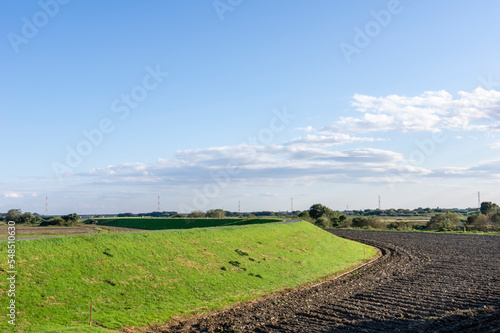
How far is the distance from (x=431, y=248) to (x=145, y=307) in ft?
193

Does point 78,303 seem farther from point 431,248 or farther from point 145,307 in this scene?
point 431,248

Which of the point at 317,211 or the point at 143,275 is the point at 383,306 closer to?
the point at 143,275

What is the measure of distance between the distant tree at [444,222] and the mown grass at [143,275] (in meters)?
84.0

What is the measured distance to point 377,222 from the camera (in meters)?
139

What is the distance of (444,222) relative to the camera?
4867 inches

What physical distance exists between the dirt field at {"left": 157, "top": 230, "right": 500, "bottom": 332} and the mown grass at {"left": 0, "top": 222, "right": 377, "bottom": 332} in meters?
3.25

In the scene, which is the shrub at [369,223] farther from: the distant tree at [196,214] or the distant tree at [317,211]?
the distant tree at [196,214]

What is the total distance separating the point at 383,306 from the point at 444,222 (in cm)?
10922

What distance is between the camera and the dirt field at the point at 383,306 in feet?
81.9

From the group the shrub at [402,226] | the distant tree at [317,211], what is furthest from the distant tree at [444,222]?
the distant tree at [317,211]

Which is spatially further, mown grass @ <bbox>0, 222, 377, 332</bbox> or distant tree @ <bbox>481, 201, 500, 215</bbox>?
distant tree @ <bbox>481, 201, 500, 215</bbox>

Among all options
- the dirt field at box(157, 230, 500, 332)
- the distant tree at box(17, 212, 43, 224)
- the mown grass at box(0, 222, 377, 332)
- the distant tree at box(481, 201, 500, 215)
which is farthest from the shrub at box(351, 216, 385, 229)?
the distant tree at box(17, 212, 43, 224)

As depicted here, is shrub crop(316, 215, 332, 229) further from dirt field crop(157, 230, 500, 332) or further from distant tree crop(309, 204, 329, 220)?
dirt field crop(157, 230, 500, 332)

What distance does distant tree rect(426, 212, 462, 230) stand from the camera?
396 feet
